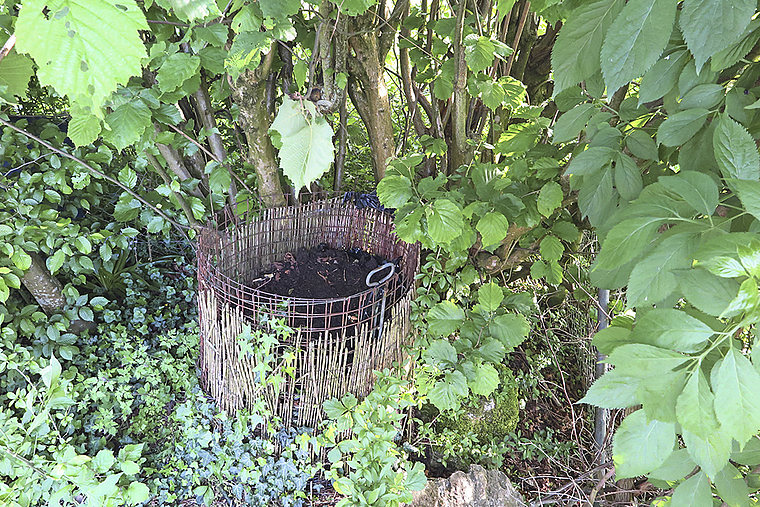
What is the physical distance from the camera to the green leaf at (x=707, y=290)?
2.12 ft

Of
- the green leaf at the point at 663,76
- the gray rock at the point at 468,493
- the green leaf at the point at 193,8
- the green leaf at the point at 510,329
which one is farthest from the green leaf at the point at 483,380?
the green leaf at the point at 193,8

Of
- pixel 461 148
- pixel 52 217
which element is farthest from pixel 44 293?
pixel 461 148

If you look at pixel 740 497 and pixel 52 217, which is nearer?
pixel 740 497

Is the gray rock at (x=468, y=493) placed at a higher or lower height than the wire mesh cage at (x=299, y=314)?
lower

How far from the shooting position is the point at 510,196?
1.62 meters

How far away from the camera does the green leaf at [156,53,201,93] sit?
5.23 ft

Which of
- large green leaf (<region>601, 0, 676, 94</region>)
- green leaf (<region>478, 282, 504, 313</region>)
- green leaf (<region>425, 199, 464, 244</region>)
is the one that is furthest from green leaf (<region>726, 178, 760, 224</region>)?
green leaf (<region>478, 282, 504, 313</region>)

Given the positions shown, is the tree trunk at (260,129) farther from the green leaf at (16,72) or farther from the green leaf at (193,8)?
the green leaf at (193,8)

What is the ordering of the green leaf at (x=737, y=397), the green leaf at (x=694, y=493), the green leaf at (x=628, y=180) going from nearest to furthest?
the green leaf at (x=737, y=397) < the green leaf at (x=694, y=493) < the green leaf at (x=628, y=180)

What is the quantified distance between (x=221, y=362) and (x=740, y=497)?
1701mm

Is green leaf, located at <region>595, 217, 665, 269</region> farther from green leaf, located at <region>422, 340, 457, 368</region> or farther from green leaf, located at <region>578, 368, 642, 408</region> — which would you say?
green leaf, located at <region>422, 340, 457, 368</region>

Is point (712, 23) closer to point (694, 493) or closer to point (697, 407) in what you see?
point (697, 407)

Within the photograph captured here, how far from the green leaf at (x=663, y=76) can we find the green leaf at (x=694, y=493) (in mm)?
730

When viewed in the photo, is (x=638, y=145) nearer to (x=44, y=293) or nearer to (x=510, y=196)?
(x=510, y=196)
